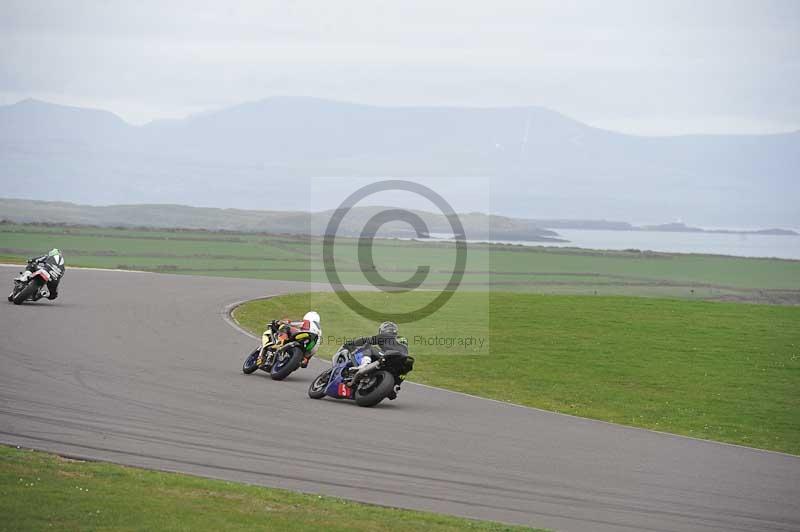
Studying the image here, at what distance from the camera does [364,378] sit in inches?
823

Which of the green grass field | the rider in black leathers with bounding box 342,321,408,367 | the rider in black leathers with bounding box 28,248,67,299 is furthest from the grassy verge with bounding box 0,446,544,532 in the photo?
the green grass field

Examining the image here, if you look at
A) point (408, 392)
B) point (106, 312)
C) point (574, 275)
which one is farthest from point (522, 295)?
point (574, 275)

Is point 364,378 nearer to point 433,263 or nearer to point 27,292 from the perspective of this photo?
point 27,292

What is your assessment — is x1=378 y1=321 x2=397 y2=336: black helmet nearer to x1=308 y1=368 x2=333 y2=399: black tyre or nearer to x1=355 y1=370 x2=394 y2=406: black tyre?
x1=355 y1=370 x2=394 y2=406: black tyre

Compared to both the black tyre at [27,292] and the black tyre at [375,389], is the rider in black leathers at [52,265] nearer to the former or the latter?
the black tyre at [27,292]

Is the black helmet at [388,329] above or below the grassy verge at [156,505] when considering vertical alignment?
above

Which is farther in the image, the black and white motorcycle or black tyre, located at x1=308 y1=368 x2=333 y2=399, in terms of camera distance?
the black and white motorcycle

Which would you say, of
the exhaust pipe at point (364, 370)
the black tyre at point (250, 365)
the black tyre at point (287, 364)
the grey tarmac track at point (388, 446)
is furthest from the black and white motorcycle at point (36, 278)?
the exhaust pipe at point (364, 370)

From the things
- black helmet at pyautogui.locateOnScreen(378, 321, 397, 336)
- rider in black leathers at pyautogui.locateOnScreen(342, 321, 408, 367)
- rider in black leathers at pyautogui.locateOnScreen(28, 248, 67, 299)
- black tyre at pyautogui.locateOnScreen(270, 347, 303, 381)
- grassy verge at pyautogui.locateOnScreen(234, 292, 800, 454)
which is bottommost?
grassy verge at pyautogui.locateOnScreen(234, 292, 800, 454)

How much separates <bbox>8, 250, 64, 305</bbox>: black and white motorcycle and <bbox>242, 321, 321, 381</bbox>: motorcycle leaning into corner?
45.4 feet

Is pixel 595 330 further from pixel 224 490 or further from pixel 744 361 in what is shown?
pixel 224 490

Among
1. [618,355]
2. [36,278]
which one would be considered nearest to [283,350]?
[618,355]

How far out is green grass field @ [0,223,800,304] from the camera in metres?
78.7

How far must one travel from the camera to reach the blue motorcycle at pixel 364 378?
20.6 m
